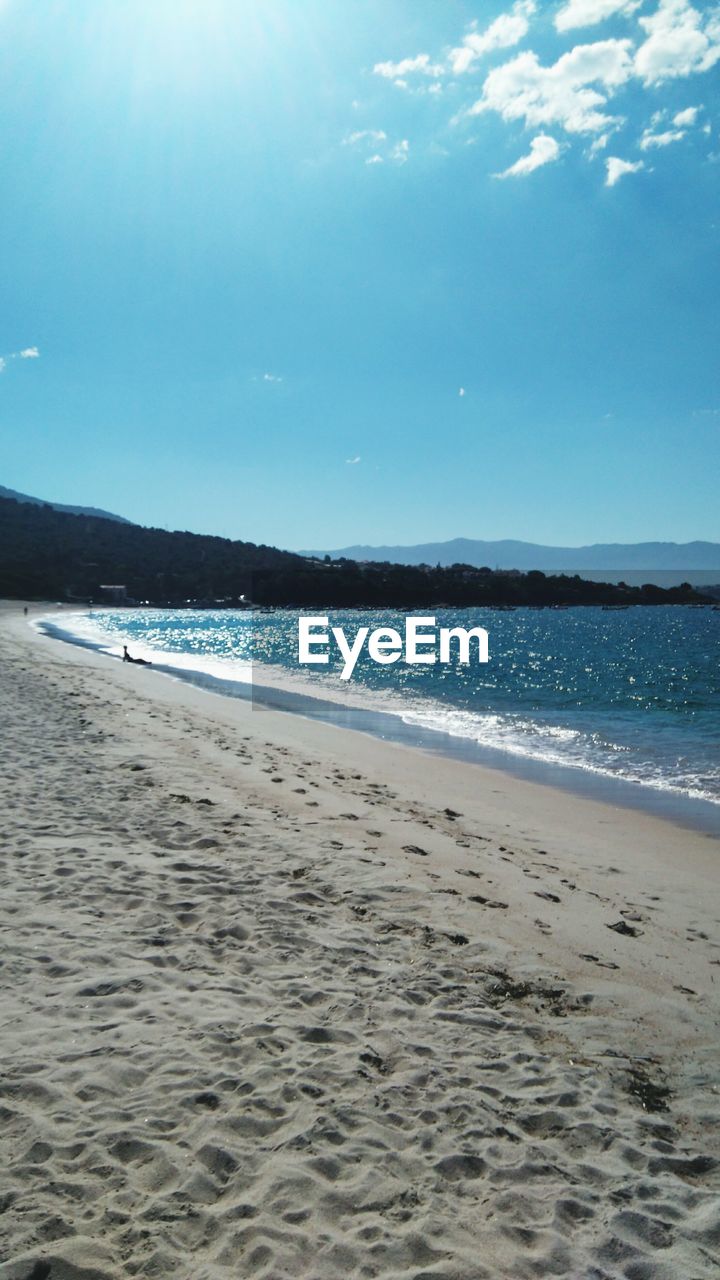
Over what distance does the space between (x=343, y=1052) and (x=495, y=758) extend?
12.9m

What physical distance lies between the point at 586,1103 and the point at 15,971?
12.3 ft

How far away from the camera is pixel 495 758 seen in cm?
1691

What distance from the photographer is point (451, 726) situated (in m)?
21.9

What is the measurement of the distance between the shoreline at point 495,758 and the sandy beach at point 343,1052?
356 centimetres

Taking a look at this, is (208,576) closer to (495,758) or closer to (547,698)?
(547,698)

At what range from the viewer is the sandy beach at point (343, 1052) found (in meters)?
3.17

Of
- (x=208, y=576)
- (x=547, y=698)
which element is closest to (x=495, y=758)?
(x=547, y=698)

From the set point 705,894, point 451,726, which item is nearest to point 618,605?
point 451,726

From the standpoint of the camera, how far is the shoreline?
41.3 ft

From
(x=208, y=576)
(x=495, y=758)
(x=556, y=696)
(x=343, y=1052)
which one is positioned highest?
(x=208, y=576)

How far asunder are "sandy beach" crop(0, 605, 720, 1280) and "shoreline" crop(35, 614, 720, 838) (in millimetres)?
3558

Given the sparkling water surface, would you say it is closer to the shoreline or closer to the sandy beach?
the shoreline

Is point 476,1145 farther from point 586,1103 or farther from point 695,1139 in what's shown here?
point 695,1139

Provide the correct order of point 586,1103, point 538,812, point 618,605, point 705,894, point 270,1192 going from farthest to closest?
point 618,605 → point 538,812 → point 705,894 → point 586,1103 → point 270,1192
